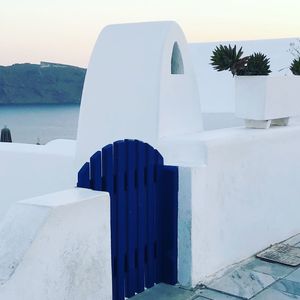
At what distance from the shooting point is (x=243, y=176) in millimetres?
5684

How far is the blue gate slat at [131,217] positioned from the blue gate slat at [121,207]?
8 centimetres

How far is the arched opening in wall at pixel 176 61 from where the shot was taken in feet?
19.9

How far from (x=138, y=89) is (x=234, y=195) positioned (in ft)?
4.64

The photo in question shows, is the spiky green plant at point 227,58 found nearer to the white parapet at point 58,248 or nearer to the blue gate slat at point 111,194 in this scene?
the blue gate slat at point 111,194

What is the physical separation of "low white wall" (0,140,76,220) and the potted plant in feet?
6.78

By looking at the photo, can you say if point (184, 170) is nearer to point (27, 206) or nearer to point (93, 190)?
point (93, 190)

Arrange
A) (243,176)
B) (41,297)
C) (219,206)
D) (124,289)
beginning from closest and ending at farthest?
(41,297) → (124,289) → (219,206) → (243,176)

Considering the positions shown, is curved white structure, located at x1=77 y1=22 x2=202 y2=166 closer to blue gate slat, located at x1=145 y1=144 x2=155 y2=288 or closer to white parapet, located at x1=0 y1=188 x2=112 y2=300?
blue gate slat, located at x1=145 y1=144 x2=155 y2=288

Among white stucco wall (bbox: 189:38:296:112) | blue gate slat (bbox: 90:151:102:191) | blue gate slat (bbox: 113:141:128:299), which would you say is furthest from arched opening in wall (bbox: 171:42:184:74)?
white stucco wall (bbox: 189:38:296:112)

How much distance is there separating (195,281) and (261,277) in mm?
665

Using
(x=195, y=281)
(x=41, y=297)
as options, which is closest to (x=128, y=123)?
(x=195, y=281)

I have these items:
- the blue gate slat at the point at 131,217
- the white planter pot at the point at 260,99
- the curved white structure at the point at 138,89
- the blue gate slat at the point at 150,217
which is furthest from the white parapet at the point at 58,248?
the white planter pot at the point at 260,99

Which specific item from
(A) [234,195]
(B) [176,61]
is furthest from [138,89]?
(A) [234,195]

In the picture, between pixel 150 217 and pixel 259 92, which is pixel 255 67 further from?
pixel 150 217
